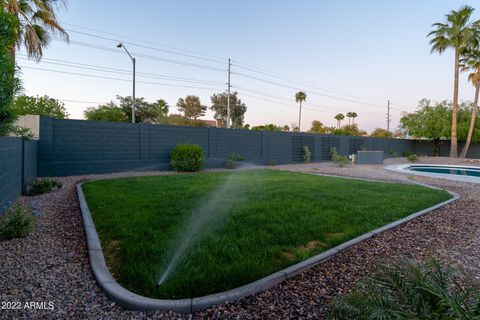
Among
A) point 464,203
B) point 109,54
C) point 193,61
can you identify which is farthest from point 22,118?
point 193,61

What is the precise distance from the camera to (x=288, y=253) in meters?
2.88

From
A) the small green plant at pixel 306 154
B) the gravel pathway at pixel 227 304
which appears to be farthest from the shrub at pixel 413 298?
the small green plant at pixel 306 154

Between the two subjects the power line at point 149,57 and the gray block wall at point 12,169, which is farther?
the power line at point 149,57

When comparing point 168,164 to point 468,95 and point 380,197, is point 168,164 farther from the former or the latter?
point 468,95

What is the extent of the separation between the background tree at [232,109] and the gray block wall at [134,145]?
26596 mm

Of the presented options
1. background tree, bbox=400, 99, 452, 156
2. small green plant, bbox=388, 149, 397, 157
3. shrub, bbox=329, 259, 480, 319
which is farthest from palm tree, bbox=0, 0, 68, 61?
background tree, bbox=400, 99, 452, 156

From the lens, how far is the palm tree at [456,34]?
2042 cm

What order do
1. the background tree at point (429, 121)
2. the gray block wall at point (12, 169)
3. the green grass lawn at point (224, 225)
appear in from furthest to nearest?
the background tree at point (429, 121), the gray block wall at point (12, 169), the green grass lawn at point (224, 225)

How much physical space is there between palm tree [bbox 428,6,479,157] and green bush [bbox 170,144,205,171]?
2166 centimetres

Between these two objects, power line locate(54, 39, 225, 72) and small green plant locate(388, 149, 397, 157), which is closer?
power line locate(54, 39, 225, 72)

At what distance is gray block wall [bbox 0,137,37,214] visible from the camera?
169 inches

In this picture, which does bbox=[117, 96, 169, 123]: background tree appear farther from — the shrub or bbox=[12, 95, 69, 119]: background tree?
the shrub

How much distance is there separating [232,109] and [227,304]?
42.0 metres

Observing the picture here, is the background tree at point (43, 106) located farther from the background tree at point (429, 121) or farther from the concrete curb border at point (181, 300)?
the background tree at point (429, 121)
